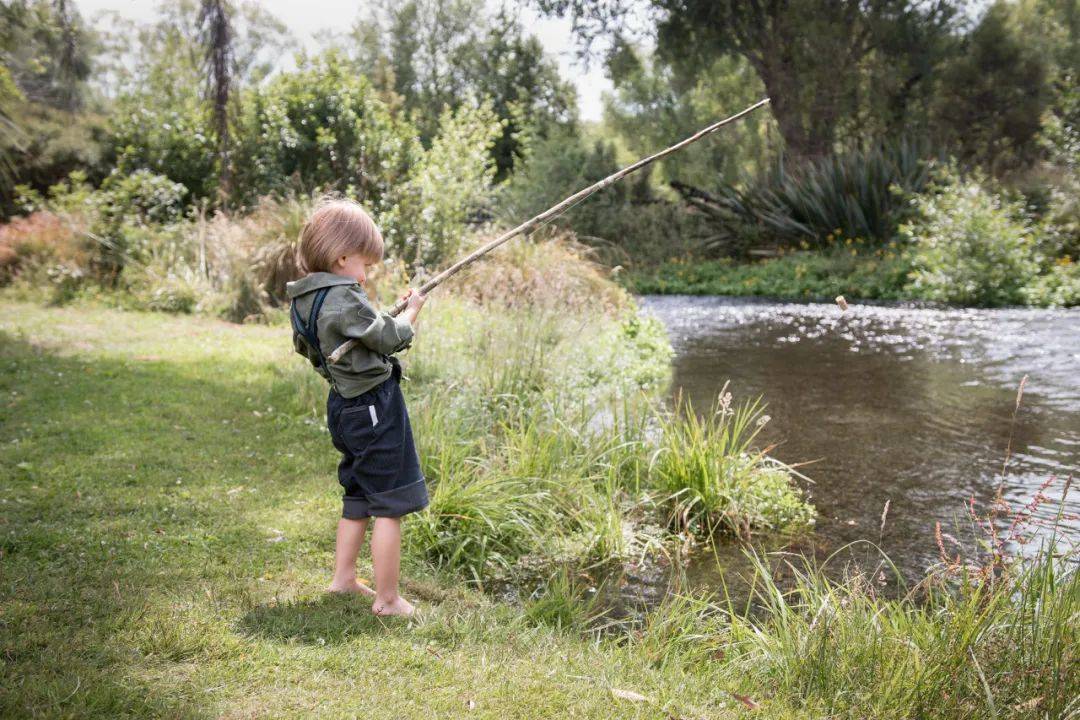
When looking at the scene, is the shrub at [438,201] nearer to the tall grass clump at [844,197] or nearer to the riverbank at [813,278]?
the riverbank at [813,278]

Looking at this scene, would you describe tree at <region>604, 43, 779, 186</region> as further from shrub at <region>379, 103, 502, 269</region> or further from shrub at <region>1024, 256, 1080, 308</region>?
shrub at <region>379, 103, 502, 269</region>

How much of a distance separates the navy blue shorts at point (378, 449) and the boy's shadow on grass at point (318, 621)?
0.33 metres

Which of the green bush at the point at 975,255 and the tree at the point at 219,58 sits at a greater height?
the tree at the point at 219,58

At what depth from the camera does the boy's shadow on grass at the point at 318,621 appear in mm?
2756

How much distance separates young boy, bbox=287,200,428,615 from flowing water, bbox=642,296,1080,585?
170 cm

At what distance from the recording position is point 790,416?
22.6 ft

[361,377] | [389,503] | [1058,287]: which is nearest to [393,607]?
[389,503]

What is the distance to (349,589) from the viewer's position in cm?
320

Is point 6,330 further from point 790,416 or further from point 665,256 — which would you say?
point 665,256

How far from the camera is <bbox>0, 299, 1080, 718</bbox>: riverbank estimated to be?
2.37 metres

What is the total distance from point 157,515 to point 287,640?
157 centimetres

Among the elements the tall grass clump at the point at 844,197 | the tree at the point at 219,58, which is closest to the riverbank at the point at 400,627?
the tree at the point at 219,58

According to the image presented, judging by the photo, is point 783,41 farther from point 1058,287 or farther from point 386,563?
point 386,563

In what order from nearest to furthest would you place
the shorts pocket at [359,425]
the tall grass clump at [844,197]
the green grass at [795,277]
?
the shorts pocket at [359,425] → the green grass at [795,277] → the tall grass clump at [844,197]
